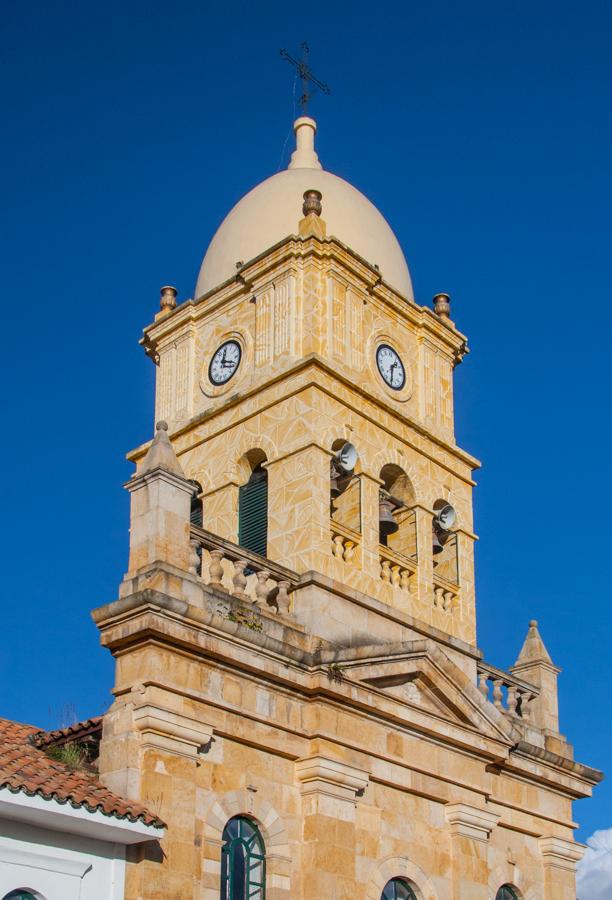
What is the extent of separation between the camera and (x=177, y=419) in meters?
24.1

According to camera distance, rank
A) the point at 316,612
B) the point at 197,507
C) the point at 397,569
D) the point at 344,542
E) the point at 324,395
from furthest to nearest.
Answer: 1. the point at 197,507
2. the point at 397,569
3. the point at 324,395
4. the point at 344,542
5. the point at 316,612

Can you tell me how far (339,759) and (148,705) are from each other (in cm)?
321

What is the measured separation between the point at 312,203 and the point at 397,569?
6002mm

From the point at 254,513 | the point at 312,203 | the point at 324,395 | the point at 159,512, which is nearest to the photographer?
the point at 159,512

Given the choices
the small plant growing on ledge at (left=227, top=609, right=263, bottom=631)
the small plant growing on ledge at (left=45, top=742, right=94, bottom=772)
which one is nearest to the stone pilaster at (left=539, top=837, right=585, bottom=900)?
the small plant growing on ledge at (left=227, top=609, right=263, bottom=631)

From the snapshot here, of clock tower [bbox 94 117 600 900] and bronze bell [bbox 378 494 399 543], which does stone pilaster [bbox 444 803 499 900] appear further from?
bronze bell [bbox 378 494 399 543]

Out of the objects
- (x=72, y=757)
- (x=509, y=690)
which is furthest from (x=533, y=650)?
(x=72, y=757)

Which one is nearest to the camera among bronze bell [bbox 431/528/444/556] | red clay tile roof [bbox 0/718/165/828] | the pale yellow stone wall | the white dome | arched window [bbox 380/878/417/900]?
red clay tile roof [bbox 0/718/165/828]

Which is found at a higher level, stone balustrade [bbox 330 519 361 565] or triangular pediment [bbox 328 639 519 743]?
stone balustrade [bbox 330 519 361 565]

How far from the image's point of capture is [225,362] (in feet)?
78.5

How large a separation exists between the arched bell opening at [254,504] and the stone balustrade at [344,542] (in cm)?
99

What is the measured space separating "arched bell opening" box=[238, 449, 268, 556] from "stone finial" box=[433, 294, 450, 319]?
516cm

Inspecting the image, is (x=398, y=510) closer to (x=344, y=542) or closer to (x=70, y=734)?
(x=344, y=542)

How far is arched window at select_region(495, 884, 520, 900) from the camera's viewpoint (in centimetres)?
2161
